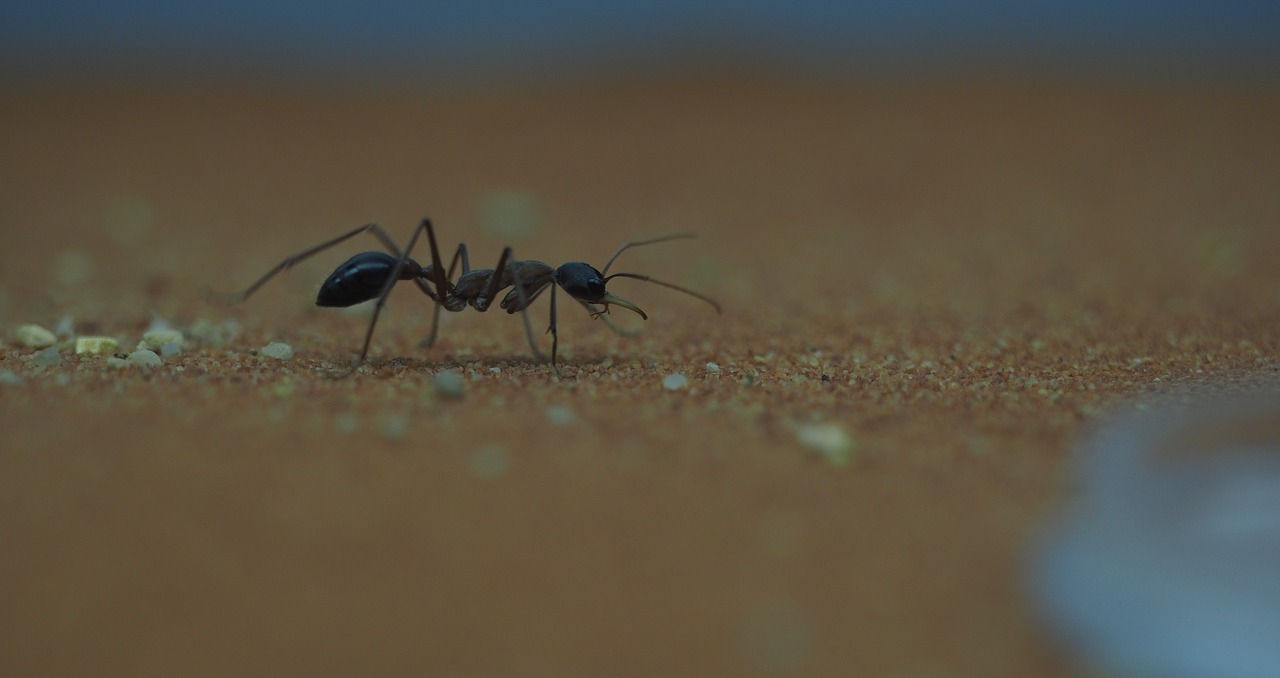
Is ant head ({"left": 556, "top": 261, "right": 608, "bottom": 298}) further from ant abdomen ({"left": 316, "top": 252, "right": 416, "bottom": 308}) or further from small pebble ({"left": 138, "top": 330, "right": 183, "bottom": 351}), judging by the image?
small pebble ({"left": 138, "top": 330, "right": 183, "bottom": 351})

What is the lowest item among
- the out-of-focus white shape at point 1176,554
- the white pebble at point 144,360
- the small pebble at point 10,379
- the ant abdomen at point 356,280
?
the out-of-focus white shape at point 1176,554

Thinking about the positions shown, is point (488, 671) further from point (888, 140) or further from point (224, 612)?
point (888, 140)

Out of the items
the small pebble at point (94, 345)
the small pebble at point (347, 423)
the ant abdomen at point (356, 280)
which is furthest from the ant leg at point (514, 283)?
the small pebble at point (94, 345)

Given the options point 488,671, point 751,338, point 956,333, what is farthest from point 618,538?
point 956,333

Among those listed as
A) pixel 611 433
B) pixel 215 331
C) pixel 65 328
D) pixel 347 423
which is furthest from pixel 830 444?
pixel 65 328

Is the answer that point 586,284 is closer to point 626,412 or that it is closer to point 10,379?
point 626,412

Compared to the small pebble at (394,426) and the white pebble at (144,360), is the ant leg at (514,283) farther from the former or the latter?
the white pebble at (144,360)

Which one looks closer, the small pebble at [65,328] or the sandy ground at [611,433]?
the sandy ground at [611,433]
